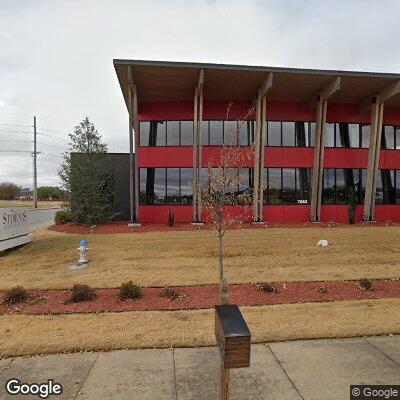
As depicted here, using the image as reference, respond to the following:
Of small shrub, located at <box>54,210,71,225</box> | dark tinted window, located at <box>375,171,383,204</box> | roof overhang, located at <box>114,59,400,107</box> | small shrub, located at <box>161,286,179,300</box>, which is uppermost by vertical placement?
roof overhang, located at <box>114,59,400,107</box>

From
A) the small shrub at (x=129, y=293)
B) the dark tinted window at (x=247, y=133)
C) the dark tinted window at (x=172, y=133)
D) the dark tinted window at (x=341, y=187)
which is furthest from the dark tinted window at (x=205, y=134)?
the small shrub at (x=129, y=293)

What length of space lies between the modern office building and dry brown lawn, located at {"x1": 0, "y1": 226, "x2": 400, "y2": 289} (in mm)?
4940

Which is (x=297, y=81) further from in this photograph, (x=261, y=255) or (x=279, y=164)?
(x=261, y=255)

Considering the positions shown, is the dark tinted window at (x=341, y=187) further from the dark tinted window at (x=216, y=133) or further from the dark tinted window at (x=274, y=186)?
the dark tinted window at (x=216, y=133)

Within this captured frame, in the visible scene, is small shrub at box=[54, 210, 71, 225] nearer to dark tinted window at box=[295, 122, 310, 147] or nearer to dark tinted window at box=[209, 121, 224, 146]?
dark tinted window at box=[209, 121, 224, 146]

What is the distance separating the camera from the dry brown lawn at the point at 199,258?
31.3ft

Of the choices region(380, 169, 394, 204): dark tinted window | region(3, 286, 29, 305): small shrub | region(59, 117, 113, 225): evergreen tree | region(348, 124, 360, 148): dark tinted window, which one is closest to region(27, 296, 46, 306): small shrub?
region(3, 286, 29, 305): small shrub

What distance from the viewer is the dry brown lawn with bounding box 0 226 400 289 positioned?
9539mm

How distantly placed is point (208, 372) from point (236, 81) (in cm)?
1751

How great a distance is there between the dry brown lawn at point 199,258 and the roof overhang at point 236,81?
28.8ft

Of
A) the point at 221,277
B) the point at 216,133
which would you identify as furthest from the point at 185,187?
the point at 221,277

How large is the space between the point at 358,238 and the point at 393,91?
10.5 m

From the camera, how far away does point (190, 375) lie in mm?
4355

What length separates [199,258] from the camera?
38.9 ft
